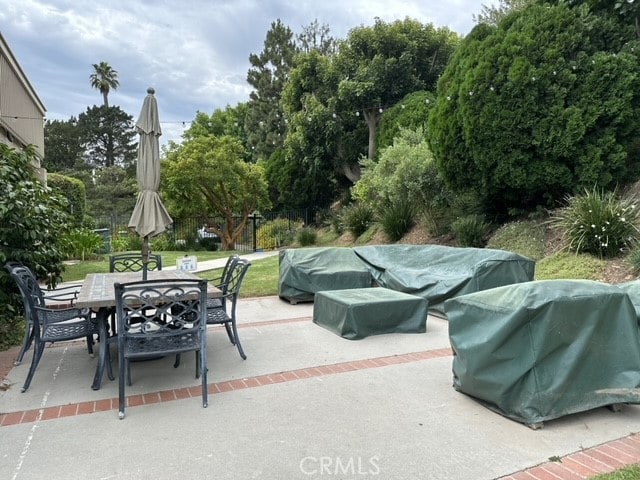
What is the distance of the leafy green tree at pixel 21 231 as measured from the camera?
4.47 metres

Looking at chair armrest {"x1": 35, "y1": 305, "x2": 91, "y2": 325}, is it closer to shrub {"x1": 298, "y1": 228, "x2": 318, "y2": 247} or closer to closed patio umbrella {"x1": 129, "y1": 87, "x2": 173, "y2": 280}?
closed patio umbrella {"x1": 129, "y1": 87, "x2": 173, "y2": 280}

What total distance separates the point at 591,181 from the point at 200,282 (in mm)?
7530

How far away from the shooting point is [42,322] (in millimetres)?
3547

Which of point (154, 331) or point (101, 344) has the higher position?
point (154, 331)

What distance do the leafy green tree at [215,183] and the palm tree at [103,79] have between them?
34751 millimetres

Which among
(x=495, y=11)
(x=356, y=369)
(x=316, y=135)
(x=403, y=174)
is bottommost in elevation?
(x=356, y=369)

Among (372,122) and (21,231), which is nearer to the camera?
(21,231)

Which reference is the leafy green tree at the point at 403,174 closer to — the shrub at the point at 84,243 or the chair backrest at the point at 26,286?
the shrub at the point at 84,243

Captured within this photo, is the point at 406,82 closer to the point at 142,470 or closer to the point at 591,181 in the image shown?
the point at 591,181

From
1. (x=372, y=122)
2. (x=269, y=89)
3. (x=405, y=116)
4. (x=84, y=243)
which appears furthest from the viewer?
(x=269, y=89)

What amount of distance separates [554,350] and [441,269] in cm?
375

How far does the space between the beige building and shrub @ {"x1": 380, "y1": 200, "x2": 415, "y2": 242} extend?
8.21 meters

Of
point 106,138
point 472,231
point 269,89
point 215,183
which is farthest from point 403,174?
point 106,138

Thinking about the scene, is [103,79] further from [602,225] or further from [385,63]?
[602,225]
